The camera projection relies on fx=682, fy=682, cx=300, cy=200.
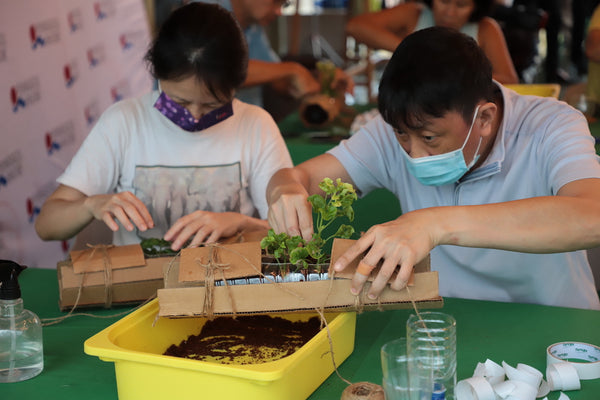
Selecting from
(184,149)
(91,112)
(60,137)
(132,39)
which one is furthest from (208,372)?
(132,39)

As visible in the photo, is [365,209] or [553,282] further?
[365,209]

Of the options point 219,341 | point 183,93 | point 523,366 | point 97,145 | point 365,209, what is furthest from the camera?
point 365,209

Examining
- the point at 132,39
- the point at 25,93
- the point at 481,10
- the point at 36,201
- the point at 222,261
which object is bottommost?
the point at 36,201

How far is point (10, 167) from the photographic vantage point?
2.87 meters

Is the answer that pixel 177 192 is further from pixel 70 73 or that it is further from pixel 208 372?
pixel 70 73

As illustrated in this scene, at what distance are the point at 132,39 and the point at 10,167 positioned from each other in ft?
4.75

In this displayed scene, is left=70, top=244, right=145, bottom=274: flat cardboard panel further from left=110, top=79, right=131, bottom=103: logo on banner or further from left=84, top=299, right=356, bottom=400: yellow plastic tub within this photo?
left=110, top=79, right=131, bottom=103: logo on banner

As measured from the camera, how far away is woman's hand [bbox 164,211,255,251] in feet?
5.72

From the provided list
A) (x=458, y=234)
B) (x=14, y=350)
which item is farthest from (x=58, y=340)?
(x=458, y=234)

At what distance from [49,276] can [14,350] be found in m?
0.56

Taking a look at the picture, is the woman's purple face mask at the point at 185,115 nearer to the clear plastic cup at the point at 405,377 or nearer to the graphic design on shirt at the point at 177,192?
the graphic design on shirt at the point at 177,192

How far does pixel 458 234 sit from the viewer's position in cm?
134

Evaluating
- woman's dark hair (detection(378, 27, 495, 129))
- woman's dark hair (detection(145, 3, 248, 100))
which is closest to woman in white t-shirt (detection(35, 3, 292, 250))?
woman's dark hair (detection(145, 3, 248, 100))

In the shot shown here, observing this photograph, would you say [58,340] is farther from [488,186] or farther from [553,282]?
[553,282]
